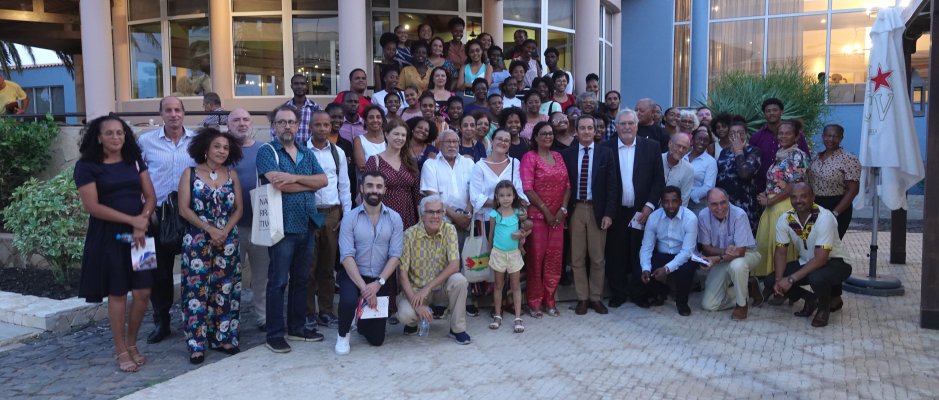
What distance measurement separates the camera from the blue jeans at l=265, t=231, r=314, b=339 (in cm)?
504

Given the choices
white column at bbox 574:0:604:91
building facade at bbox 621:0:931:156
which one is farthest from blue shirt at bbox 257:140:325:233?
building facade at bbox 621:0:931:156

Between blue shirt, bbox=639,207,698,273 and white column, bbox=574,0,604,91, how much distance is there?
25.5 feet

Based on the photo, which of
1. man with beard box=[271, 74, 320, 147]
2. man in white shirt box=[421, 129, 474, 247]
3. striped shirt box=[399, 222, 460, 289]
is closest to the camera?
striped shirt box=[399, 222, 460, 289]

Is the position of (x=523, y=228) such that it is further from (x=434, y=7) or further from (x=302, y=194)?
(x=434, y=7)

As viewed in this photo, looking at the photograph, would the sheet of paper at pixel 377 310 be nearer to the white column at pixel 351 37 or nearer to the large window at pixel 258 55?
the white column at pixel 351 37

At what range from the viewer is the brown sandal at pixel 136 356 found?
4855mm

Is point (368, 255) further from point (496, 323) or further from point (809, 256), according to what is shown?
point (809, 256)

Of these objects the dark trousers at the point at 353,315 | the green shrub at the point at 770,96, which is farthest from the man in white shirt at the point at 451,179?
the green shrub at the point at 770,96

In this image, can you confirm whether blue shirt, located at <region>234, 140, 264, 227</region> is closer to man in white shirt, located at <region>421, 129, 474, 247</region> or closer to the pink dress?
man in white shirt, located at <region>421, 129, 474, 247</region>

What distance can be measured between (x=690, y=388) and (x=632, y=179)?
2531mm

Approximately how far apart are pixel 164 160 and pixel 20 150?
4956 millimetres

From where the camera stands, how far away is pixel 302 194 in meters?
5.12

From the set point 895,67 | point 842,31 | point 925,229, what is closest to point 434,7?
point 895,67

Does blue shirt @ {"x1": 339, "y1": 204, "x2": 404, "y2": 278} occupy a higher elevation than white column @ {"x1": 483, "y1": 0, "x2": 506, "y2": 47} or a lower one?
lower
